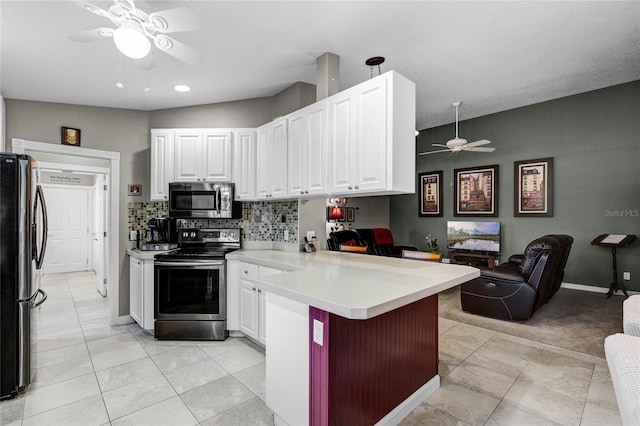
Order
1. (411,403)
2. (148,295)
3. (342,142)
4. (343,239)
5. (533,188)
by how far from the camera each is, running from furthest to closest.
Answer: (343,239)
(533,188)
(148,295)
(342,142)
(411,403)

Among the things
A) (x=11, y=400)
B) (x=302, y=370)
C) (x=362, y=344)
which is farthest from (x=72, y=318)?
(x=362, y=344)

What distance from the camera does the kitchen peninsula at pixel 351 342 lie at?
1.48 meters

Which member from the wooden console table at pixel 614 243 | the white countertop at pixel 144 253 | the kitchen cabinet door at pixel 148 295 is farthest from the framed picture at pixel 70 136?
the wooden console table at pixel 614 243

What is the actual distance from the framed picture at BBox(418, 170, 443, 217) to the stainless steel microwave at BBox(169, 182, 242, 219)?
16.4 feet

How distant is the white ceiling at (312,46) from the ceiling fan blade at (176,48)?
1.19 ft

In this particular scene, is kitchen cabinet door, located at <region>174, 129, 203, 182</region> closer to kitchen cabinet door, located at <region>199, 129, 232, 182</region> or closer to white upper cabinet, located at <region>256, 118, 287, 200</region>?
kitchen cabinet door, located at <region>199, 129, 232, 182</region>

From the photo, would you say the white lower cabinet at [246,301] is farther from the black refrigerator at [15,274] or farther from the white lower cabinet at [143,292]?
the black refrigerator at [15,274]

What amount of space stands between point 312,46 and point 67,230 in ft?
24.1

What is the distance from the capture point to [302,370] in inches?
63.4

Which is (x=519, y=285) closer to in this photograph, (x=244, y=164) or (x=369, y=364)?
(x=369, y=364)

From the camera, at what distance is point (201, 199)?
3533 mm

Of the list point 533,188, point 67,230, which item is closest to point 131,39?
point 533,188

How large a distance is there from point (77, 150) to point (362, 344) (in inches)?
155

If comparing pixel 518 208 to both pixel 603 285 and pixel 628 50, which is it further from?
pixel 628 50
